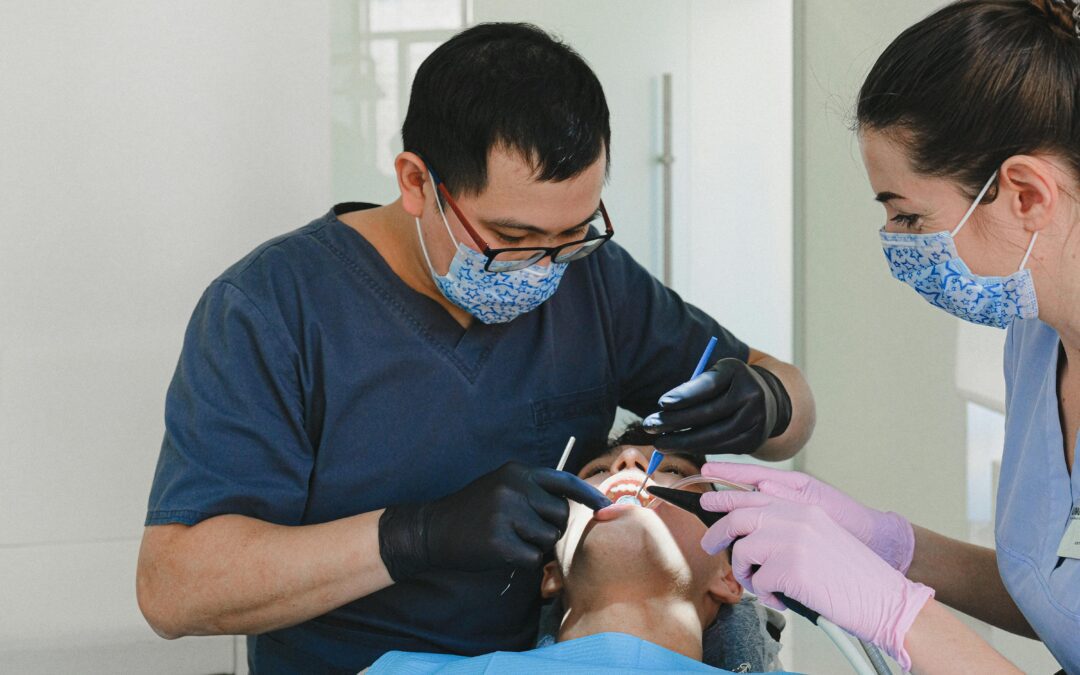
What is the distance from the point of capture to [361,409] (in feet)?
5.40

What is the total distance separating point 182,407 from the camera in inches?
61.0

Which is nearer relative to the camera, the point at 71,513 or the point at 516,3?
the point at 71,513

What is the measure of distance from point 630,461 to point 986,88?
3.01 ft

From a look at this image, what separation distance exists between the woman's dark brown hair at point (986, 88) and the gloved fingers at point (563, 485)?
646mm

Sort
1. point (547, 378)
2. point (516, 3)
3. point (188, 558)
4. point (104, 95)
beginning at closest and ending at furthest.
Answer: point (188, 558) < point (547, 378) < point (104, 95) < point (516, 3)

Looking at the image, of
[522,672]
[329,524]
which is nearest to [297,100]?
[329,524]

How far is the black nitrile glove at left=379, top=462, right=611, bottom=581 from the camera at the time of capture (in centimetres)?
142

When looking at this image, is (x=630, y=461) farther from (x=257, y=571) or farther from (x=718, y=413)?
(x=257, y=571)

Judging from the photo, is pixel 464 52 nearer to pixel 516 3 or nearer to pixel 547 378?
pixel 547 378

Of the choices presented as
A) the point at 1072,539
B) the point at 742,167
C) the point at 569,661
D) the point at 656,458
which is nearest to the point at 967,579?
the point at 1072,539

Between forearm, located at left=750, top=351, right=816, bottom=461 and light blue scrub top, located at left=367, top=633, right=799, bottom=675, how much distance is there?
1.49ft

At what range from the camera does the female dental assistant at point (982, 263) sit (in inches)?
47.3

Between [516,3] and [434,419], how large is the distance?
1969mm

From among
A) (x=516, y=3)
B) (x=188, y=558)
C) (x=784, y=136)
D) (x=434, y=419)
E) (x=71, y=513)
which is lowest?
(x=71, y=513)
